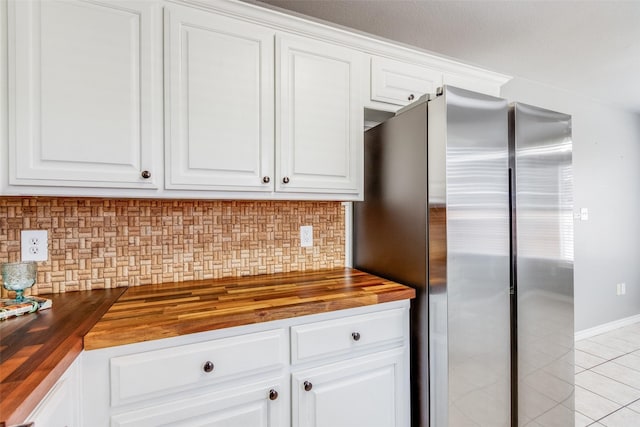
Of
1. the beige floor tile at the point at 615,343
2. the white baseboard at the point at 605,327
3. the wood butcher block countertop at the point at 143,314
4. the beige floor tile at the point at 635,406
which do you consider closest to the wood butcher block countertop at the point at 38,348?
the wood butcher block countertop at the point at 143,314

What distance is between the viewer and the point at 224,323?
105 cm

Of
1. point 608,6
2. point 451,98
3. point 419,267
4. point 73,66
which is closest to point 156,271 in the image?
point 73,66

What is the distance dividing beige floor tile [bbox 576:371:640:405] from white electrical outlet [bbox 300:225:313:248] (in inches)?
92.3

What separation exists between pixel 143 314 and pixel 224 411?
17.1 inches

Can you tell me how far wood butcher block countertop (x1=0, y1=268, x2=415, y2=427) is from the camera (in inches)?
27.8

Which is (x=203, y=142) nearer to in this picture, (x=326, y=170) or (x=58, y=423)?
(x=326, y=170)

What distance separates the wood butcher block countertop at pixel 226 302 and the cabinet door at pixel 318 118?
47 centimetres

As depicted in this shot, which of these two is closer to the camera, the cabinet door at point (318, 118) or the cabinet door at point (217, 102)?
the cabinet door at point (217, 102)

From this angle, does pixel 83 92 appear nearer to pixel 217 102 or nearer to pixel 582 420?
pixel 217 102

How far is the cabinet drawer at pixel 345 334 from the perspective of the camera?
1.17 metres

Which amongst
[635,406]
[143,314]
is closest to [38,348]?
[143,314]

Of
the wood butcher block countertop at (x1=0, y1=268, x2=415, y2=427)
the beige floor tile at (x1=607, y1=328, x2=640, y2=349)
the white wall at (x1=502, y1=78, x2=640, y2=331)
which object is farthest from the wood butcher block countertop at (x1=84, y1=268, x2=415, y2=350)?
the beige floor tile at (x1=607, y1=328, x2=640, y2=349)

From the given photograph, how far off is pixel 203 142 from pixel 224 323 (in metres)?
0.74

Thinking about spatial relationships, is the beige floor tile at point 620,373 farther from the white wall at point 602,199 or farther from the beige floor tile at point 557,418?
the beige floor tile at point 557,418
